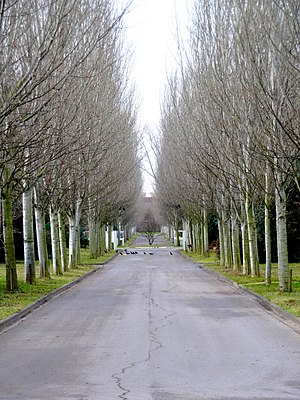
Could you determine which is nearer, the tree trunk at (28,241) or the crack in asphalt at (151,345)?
the crack in asphalt at (151,345)

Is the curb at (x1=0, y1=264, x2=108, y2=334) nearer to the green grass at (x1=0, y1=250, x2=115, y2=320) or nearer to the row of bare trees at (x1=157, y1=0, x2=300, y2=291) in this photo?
the green grass at (x1=0, y1=250, x2=115, y2=320)

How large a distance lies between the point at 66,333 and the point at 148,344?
2186 millimetres

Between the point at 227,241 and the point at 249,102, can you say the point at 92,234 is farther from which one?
the point at 249,102

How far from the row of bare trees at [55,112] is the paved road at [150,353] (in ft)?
13.1

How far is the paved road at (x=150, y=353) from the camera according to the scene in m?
7.94

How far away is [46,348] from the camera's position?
11.2m

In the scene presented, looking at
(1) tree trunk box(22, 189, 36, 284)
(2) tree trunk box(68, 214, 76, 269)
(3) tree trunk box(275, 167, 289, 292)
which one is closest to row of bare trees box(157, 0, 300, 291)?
(3) tree trunk box(275, 167, 289, 292)

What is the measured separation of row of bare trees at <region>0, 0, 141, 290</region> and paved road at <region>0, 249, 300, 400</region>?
158 inches

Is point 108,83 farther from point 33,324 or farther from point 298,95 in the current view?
point 33,324

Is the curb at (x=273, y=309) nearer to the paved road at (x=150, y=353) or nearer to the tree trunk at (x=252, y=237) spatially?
the paved road at (x=150, y=353)

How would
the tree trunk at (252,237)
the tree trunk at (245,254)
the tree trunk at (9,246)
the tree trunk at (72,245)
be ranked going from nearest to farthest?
the tree trunk at (9,246), the tree trunk at (252,237), the tree trunk at (245,254), the tree trunk at (72,245)

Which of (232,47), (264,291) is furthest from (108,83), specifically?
(264,291)

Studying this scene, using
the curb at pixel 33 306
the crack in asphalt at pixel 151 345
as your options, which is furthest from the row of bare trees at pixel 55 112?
the crack in asphalt at pixel 151 345

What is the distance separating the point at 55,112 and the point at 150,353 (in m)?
10.9
